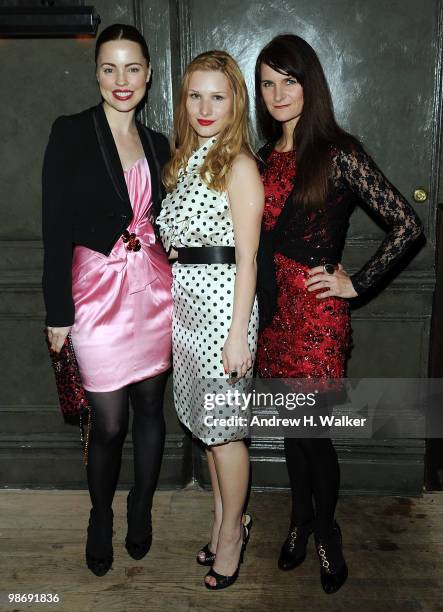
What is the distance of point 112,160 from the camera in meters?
2.26

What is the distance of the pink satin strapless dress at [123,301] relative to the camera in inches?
90.9

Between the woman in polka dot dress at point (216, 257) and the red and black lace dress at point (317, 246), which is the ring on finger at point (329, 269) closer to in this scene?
the red and black lace dress at point (317, 246)

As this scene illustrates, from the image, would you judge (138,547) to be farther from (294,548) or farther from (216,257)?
(216,257)

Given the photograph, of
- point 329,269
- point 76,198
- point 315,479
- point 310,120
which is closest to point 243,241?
point 329,269

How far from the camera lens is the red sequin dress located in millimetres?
2250

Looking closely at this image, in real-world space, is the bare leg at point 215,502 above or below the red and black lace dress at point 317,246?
below

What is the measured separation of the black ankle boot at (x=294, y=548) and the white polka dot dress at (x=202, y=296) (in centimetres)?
57

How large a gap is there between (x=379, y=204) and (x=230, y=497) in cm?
121

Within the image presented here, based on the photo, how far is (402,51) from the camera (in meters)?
2.66

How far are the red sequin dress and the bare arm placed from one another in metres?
0.18

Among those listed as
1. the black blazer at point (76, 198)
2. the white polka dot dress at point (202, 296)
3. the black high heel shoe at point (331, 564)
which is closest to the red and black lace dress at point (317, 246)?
the white polka dot dress at point (202, 296)

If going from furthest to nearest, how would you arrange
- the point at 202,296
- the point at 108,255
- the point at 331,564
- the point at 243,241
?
the point at 331,564 → the point at 108,255 → the point at 202,296 → the point at 243,241

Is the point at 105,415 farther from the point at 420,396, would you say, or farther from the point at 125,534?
the point at 420,396

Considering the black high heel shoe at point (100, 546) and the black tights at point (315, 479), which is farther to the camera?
the black high heel shoe at point (100, 546)
